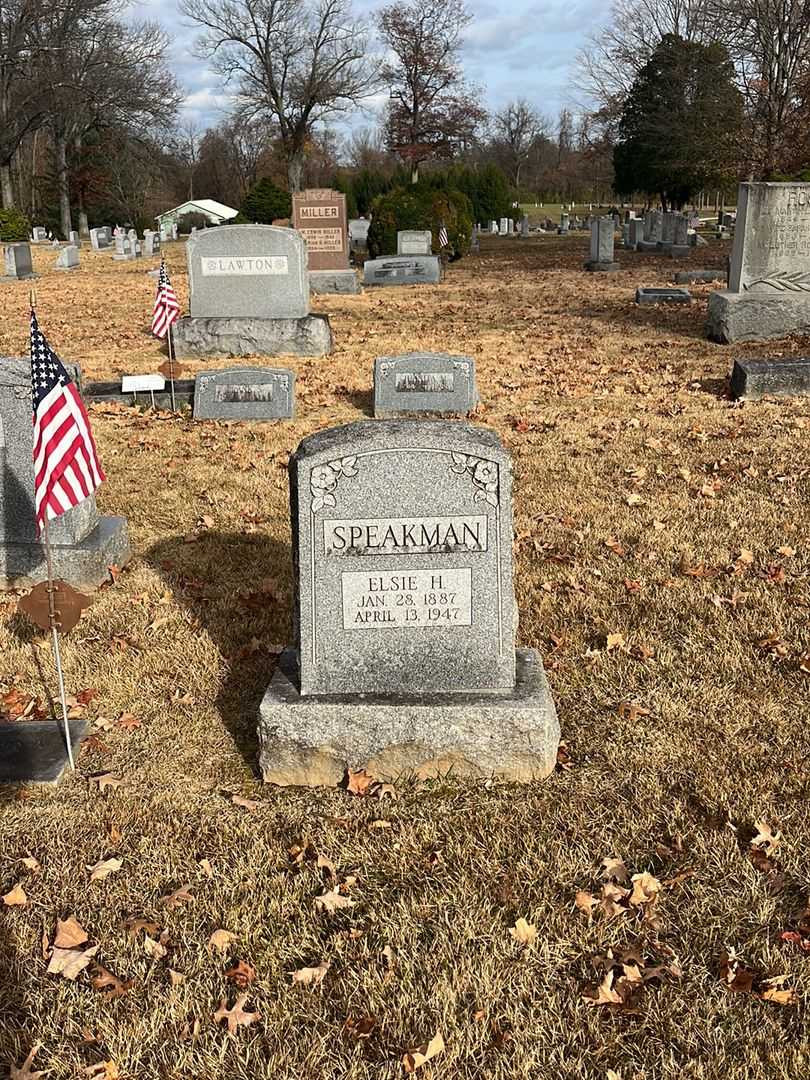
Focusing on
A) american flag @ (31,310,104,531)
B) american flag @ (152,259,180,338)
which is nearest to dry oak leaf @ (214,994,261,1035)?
american flag @ (31,310,104,531)

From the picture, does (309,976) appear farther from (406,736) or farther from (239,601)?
(239,601)

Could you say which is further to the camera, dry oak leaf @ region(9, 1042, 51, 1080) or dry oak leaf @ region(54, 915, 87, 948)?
dry oak leaf @ region(54, 915, 87, 948)

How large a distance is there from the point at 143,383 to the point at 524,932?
890cm

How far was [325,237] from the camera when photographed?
23.0 m

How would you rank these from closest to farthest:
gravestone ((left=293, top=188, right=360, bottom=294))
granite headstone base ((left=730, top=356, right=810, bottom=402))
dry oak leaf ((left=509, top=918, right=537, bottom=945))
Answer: dry oak leaf ((left=509, top=918, right=537, bottom=945)) → granite headstone base ((left=730, top=356, right=810, bottom=402)) → gravestone ((left=293, top=188, right=360, bottom=294))

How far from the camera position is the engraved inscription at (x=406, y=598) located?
3814 millimetres

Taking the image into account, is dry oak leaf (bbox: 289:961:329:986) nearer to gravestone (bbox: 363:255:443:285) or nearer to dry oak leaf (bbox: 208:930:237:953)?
dry oak leaf (bbox: 208:930:237:953)

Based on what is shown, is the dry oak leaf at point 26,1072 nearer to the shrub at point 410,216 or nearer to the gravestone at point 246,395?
the gravestone at point 246,395

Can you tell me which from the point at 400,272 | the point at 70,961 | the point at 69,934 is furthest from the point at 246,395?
the point at 400,272

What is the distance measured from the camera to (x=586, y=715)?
4.31 metres

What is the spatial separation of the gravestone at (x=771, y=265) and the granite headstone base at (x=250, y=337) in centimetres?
627

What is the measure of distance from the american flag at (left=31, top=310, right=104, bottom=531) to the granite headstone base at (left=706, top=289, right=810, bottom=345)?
1134 centimetres

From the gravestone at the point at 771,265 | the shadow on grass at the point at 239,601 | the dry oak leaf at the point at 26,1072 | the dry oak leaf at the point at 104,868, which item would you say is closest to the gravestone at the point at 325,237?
the gravestone at the point at 771,265

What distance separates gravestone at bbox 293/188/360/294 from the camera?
885 inches
